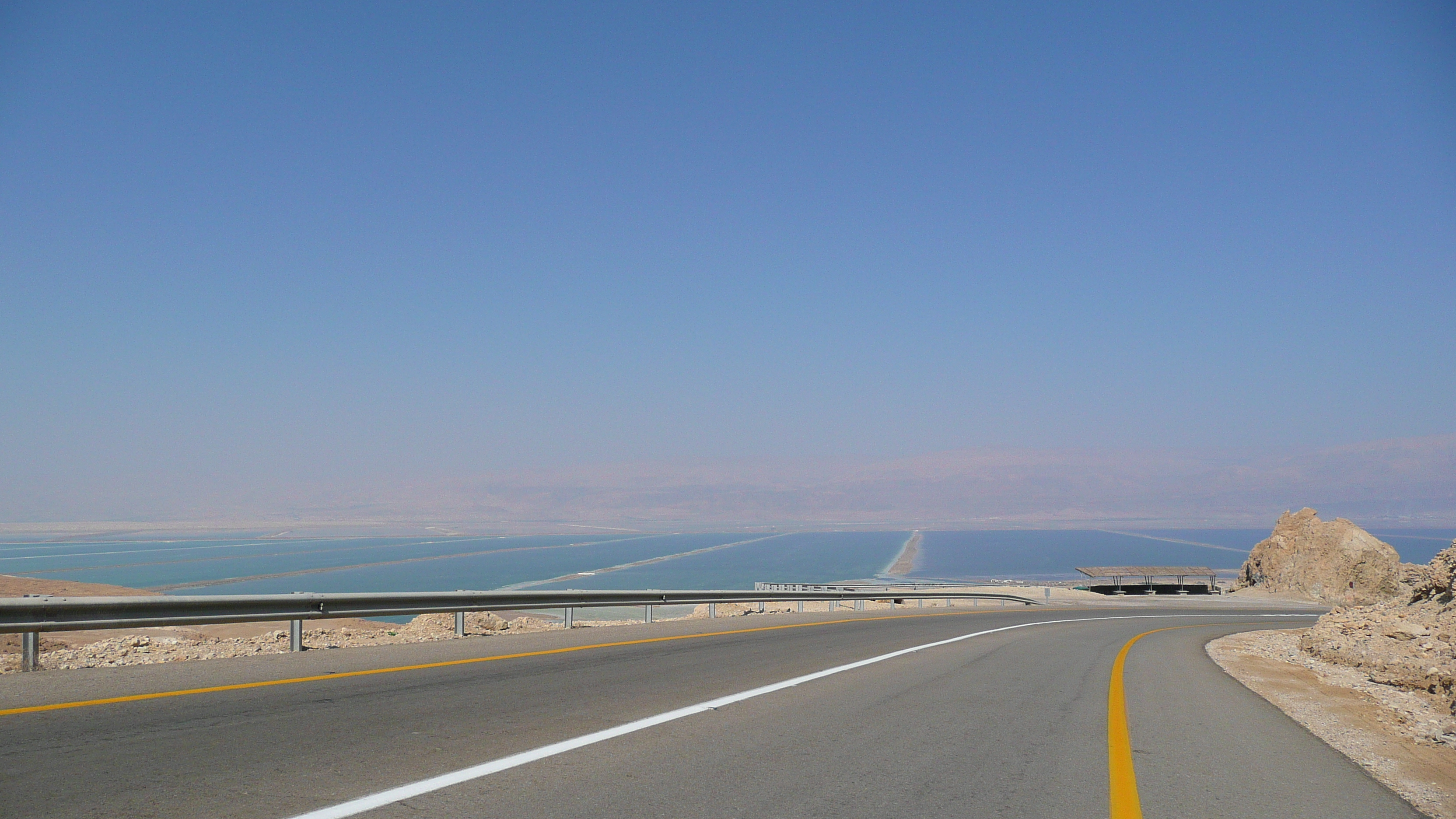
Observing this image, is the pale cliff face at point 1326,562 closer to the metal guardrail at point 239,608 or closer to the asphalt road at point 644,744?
the metal guardrail at point 239,608

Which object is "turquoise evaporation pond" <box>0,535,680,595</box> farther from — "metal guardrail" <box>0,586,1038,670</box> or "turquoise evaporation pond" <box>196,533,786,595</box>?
"metal guardrail" <box>0,586,1038,670</box>

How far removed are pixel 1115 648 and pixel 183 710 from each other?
1721 cm

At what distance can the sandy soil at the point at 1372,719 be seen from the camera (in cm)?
671

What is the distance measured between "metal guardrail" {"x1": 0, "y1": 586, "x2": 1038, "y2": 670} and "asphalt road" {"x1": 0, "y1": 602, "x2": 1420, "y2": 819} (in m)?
0.82

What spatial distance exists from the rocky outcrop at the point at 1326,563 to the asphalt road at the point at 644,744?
58995mm

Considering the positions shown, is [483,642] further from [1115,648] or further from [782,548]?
[782,548]

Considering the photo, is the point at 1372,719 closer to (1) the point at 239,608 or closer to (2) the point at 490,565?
(1) the point at 239,608

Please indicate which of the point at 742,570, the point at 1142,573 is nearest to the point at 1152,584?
the point at 1142,573

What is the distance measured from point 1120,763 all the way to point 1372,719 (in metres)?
5.06

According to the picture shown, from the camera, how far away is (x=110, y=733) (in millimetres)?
6445

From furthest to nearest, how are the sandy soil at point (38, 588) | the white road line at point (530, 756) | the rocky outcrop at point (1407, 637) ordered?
the sandy soil at point (38, 588) < the rocky outcrop at point (1407, 637) < the white road line at point (530, 756)

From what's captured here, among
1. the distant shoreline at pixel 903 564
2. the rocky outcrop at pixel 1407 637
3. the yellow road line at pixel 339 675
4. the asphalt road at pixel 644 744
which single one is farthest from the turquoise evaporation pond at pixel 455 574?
the rocky outcrop at pixel 1407 637

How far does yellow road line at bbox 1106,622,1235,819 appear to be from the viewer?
18.2 feet

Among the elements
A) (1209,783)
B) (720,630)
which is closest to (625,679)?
(1209,783)
